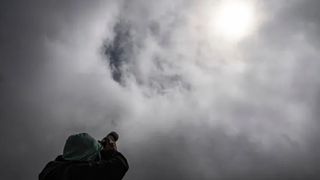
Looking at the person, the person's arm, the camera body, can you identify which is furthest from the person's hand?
the person's arm

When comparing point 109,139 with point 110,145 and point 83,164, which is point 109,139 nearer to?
point 110,145

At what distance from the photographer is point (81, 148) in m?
4.16

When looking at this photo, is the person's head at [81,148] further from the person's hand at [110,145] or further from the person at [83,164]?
the person's hand at [110,145]

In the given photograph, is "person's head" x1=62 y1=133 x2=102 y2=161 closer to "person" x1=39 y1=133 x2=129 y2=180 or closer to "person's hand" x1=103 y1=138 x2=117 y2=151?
"person" x1=39 y1=133 x2=129 y2=180

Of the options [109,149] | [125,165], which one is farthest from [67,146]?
[125,165]

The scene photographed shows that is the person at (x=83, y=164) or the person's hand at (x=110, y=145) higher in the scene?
the person's hand at (x=110, y=145)

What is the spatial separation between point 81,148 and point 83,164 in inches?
9.7

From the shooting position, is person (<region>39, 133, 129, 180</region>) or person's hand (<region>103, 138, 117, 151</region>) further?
person's hand (<region>103, 138, 117, 151</region>)

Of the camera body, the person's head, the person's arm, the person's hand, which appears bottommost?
the person's arm

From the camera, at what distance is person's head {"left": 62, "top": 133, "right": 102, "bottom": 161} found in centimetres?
413

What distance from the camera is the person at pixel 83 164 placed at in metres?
4.07

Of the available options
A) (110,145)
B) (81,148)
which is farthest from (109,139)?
(81,148)

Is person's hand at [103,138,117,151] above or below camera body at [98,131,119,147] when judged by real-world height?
below

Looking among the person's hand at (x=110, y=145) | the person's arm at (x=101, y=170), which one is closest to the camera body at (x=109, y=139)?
the person's hand at (x=110, y=145)
